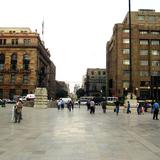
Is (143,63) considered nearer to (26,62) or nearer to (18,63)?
(26,62)

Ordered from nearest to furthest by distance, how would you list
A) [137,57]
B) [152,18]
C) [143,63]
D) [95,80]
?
[137,57] < [143,63] < [152,18] < [95,80]

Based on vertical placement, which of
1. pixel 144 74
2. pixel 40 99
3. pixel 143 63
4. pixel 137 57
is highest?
pixel 137 57

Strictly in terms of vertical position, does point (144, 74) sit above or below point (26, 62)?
below

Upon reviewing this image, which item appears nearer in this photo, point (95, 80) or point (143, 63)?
point (143, 63)

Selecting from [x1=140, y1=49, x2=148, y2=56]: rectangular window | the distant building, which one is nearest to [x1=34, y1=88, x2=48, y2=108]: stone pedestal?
[x1=140, y1=49, x2=148, y2=56]: rectangular window

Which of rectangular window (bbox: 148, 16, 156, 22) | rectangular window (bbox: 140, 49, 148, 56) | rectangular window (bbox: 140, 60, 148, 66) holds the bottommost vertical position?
rectangular window (bbox: 140, 60, 148, 66)

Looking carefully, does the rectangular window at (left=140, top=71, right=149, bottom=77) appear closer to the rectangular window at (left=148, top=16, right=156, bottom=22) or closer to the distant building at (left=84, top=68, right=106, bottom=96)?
the rectangular window at (left=148, top=16, right=156, bottom=22)

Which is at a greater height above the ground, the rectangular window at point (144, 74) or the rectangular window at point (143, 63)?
the rectangular window at point (143, 63)

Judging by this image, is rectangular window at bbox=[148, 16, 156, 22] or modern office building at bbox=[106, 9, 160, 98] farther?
rectangular window at bbox=[148, 16, 156, 22]

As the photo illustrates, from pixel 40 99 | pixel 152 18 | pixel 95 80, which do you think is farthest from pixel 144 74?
pixel 95 80

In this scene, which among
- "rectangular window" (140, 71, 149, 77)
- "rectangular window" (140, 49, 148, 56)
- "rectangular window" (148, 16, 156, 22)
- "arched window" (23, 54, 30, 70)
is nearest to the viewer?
"rectangular window" (140, 71, 149, 77)

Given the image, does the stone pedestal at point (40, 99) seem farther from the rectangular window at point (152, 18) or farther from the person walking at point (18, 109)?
the rectangular window at point (152, 18)

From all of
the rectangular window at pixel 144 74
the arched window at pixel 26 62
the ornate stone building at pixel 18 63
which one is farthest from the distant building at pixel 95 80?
the rectangular window at pixel 144 74

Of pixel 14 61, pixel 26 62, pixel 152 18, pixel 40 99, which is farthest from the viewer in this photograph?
pixel 152 18
